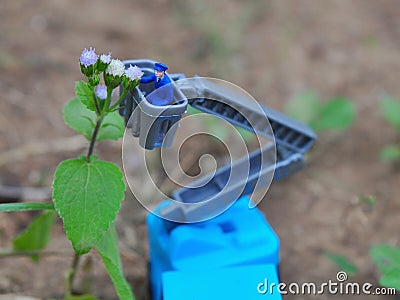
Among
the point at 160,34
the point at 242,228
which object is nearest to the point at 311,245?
the point at 242,228

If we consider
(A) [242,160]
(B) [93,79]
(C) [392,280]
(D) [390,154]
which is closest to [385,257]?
(C) [392,280]

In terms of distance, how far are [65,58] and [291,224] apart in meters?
0.90

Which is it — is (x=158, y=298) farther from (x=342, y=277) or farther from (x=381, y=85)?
(x=381, y=85)

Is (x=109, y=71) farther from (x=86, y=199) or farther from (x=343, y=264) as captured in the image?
(x=343, y=264)

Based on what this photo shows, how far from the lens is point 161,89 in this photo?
1030 mm

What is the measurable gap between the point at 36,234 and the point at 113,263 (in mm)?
283

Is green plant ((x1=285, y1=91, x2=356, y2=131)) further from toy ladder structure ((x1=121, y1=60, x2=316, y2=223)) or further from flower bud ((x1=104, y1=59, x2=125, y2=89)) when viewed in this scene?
flower bud ((x1=104, y1=59, x2=125, y2=89))

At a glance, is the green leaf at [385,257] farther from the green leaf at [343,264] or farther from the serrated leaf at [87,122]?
the serrated leaf at [87,122]

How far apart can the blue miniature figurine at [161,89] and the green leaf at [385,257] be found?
1.90 ft

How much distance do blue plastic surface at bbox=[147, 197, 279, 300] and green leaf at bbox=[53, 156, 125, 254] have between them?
184 mm

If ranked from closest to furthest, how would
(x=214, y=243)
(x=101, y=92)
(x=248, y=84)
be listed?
(x=101, y=92) < (x=214, y=243) < (x=248, y=84)

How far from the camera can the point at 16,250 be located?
132 cm

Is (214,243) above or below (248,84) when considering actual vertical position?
below

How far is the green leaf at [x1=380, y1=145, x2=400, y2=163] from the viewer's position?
174cm
